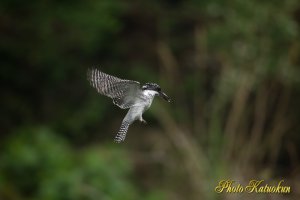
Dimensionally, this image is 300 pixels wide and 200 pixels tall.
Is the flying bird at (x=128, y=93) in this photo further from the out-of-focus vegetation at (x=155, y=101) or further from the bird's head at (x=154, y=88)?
the out-of-focus vegetation at (x=155, y=101)

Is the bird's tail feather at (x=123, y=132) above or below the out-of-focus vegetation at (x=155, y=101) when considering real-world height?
below

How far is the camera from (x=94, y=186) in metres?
8.66

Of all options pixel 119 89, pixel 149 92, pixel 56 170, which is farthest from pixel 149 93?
pixel 56 170

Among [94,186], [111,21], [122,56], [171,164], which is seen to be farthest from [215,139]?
[122,56]

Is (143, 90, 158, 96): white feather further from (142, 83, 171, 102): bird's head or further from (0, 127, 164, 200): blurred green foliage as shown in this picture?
(0, 127, 164, 200): blurred green foliage

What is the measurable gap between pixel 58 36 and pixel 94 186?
139 inches

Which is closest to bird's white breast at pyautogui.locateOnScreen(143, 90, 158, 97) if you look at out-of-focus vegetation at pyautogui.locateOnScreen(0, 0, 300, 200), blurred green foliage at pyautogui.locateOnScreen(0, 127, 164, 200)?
out-of-focus vegetation at pyautogui.locateOnScreen(0, 0, 300, 200)

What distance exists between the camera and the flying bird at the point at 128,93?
90.5 inches

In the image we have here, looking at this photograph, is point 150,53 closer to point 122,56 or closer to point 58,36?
point 122,56

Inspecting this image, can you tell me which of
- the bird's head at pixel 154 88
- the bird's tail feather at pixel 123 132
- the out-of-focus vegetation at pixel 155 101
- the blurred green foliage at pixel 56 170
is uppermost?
the out-of-focus vegetation at pixel 155 101

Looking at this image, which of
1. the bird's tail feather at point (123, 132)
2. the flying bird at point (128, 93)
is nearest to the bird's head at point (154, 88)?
the flying bird at point (128, 93)

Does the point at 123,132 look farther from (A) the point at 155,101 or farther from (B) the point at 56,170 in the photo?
(A) the point at 155,101

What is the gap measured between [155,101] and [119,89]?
23.5 ft

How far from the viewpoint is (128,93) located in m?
2.36
